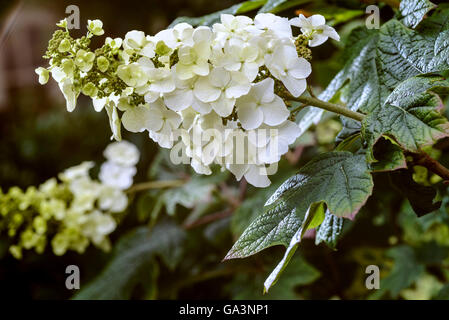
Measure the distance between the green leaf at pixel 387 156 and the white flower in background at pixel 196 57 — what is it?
0.20 meters

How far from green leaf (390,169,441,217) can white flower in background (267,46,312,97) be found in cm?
18

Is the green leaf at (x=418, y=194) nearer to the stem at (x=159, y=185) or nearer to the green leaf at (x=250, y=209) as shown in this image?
the green leaf at (x=250, y=209)

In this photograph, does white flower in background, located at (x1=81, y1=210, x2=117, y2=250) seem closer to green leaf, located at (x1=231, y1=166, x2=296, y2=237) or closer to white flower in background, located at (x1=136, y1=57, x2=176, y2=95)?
green leaf, located at (x1=231, y1=166, x2=296, y2=237)

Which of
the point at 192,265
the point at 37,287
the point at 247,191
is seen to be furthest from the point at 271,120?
the point at 37,287

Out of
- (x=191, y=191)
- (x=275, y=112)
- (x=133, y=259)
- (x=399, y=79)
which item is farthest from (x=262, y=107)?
(x=133, y=259)

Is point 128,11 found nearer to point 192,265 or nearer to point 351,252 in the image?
point 192,265

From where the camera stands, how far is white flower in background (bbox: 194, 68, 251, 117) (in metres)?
0.44

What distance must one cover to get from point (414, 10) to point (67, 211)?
851mm

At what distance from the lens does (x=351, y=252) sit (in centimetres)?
110

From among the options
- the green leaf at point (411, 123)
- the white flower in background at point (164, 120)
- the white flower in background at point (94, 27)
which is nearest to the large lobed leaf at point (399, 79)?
the green leaf at point (411, 123)

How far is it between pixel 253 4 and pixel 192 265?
0.70 meters

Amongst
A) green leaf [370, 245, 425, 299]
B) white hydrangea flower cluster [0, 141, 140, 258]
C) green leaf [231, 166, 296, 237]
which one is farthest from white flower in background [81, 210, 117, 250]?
green leaf [370, 245, 425, 299]

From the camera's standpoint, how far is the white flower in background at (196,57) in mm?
443

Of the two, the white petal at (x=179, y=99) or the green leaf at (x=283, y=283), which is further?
the green leaf at (x=283, y=283)
